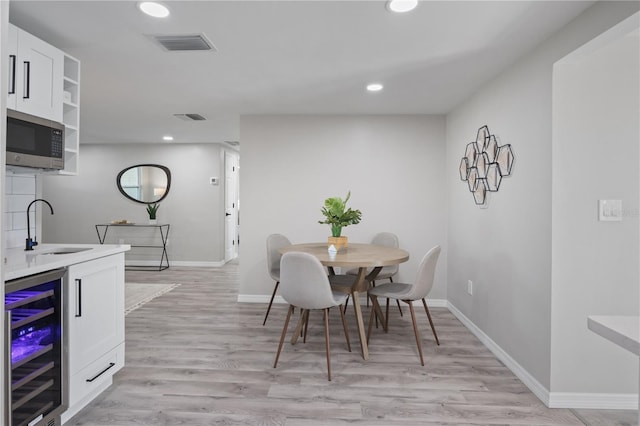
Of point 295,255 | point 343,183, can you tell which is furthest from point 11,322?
point 343,183

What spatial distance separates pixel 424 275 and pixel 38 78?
2.84 m

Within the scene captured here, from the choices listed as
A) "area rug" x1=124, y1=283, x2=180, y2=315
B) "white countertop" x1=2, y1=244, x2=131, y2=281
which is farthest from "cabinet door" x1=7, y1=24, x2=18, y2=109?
"area rug" x1=124, y1=283, x2=180, y2=315

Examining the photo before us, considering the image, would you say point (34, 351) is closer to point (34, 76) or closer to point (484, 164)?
point (34, 76)

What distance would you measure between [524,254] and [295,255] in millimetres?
1582

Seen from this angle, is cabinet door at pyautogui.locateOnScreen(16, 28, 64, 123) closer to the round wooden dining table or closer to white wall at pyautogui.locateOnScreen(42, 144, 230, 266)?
the round wooden dining table

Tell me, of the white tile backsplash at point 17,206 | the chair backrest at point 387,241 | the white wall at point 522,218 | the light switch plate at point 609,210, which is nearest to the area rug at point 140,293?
the white tile backsplash at point 17,206

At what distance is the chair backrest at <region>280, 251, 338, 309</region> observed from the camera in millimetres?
2596

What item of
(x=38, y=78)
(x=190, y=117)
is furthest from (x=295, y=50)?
(x=190, y=117)

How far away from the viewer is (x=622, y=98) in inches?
86.2

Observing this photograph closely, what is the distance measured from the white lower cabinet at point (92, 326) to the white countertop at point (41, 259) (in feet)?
0.13

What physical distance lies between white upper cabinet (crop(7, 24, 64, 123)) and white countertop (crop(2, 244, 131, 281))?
2.69 ft

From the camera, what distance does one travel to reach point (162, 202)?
698cm

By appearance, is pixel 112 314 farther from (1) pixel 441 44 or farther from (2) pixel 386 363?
(1) pixel 441 44

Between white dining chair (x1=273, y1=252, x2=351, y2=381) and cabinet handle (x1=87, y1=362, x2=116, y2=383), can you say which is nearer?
cabinet handle (x1=87, y1=362, x2=116, y2=383)
